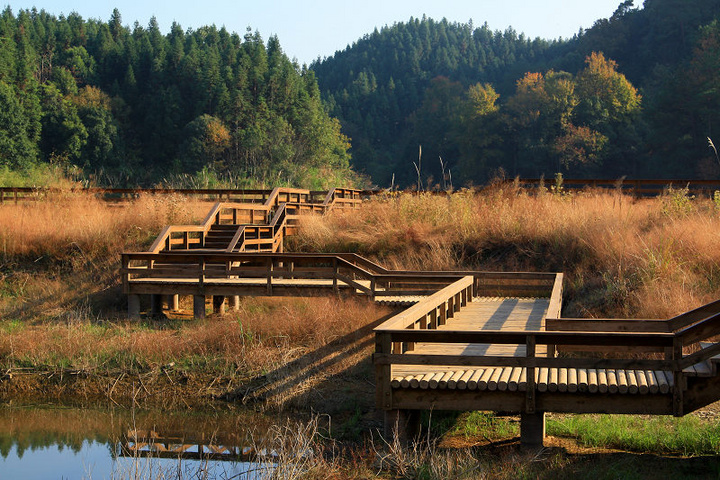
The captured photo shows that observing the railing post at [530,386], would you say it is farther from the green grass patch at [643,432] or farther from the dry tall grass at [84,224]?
the dry tall grass at [84,224]

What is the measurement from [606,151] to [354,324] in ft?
157

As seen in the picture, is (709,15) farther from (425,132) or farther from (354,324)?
(354,324)

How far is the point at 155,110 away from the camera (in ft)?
240

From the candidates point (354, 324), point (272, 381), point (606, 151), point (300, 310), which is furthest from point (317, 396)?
point (606, 151)

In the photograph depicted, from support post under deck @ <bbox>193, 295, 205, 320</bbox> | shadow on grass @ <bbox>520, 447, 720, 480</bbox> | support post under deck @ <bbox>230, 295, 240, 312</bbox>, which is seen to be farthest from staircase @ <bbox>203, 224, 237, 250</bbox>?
shadow on grass @ <bbox>520, 447, 720, 480</bbox>

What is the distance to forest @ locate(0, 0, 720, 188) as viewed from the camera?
55966mm

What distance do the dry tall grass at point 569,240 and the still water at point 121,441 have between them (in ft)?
21.8

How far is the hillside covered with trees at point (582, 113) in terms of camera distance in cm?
5381

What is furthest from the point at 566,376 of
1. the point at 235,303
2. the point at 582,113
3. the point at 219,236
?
the point at 582,113

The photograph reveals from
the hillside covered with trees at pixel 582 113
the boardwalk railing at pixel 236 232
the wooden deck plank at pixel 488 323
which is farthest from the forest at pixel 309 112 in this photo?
the wooden deck plank at pixel 488 323

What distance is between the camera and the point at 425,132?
84.4m

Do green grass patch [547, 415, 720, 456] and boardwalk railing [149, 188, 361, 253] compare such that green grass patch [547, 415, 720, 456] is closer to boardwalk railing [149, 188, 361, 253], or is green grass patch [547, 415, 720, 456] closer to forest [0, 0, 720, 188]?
boardwalk railing [149, 188, 361, 253]

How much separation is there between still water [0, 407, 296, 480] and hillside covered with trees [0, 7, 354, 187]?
39.5 meters

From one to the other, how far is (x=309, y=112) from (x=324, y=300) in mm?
58418
